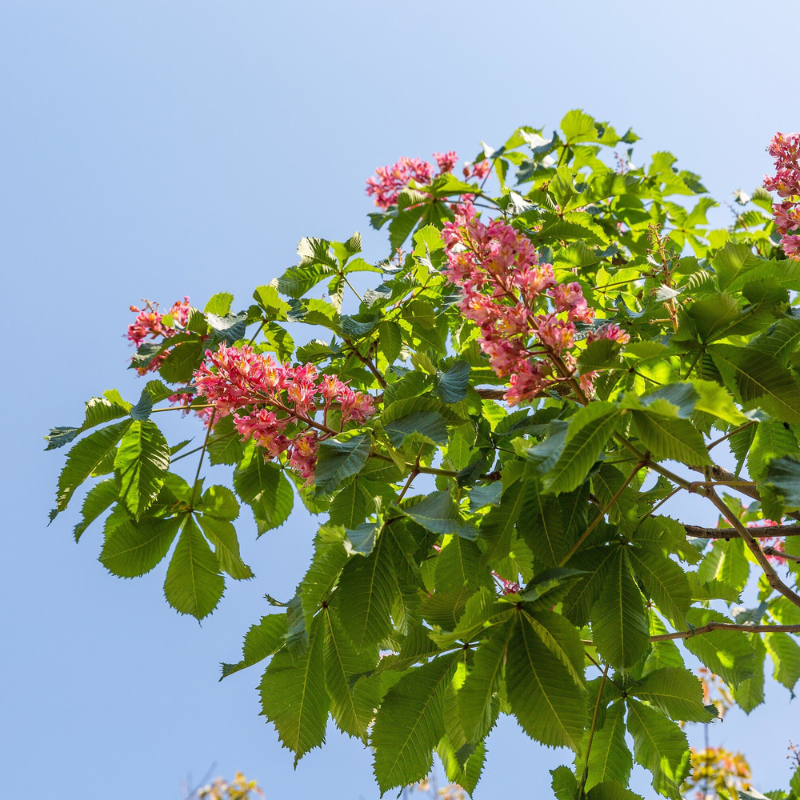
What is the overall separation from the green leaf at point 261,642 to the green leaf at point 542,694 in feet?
2.18

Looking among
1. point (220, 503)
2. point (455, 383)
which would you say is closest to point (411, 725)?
point (455, 383)

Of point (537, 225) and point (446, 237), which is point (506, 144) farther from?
point (446, 237)

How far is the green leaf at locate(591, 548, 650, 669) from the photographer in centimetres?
181

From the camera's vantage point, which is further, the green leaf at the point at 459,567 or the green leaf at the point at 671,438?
the green leaf at the point at 459,567

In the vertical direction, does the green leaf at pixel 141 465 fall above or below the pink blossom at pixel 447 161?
below

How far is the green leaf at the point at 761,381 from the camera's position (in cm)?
175

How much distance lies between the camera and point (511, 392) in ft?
5.80

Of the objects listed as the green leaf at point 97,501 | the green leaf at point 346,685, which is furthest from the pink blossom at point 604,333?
the green leaf at point 97,501

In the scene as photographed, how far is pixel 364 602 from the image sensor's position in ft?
5.57

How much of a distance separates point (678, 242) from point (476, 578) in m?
3.44

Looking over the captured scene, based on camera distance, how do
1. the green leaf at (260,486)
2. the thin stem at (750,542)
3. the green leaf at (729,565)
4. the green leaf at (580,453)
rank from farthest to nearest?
the green leaf at (729,565)
the green leaf at (260,486)
the thin stem at (750,542)
the green leaf at (580,453)

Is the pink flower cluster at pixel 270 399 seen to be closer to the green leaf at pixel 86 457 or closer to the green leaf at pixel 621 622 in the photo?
the green leaf at pixel 86 457

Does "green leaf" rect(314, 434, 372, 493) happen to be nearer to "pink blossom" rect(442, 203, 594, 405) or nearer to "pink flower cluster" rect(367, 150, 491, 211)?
"pink blossom" rect(442, 203, 594, 405)

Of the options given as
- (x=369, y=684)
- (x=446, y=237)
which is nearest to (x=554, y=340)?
(x=446, y=237)
